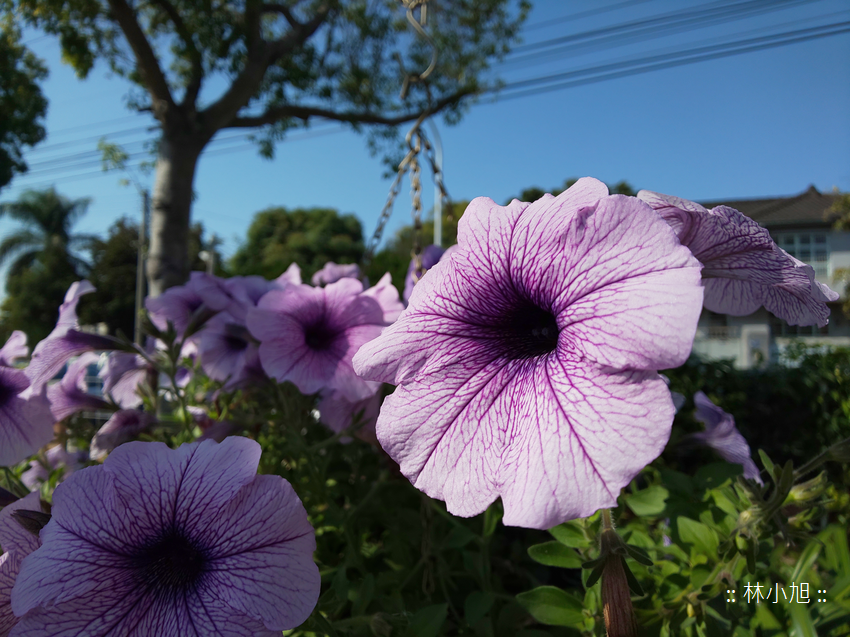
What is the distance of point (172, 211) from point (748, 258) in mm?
4476

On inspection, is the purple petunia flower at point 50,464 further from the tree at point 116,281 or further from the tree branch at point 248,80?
the tree at point 116,281

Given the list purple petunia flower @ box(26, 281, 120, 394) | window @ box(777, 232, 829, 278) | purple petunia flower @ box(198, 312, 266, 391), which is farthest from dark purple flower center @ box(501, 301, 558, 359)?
window @ box(777, 232, 829, 278)

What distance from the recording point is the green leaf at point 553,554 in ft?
2.43

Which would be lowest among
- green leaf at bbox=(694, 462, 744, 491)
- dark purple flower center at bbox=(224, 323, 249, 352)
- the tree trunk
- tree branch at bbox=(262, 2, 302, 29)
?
green leaf at bbox=(694, 462, 744, 491)

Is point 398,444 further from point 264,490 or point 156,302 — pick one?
point 156,302

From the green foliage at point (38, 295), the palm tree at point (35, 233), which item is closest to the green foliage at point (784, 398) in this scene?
the green foliage at point (38, 295)

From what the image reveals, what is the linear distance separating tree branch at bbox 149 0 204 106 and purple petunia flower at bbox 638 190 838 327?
5.15 metres

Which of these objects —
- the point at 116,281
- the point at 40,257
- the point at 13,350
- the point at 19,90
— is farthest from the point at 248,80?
the point at 40,257

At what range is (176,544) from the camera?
0.60 metres

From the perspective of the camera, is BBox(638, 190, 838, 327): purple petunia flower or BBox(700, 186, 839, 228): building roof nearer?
BBox(638, 190, 838, 327): purple petunia flower

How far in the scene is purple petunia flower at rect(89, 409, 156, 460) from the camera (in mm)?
980

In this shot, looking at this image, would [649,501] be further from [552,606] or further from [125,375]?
[125,375]

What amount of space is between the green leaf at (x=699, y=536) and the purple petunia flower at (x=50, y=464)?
1.24m

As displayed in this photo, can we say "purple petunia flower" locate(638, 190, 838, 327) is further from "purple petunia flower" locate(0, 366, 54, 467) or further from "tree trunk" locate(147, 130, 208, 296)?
"tree trunk" locate(147, 130, 208, 296)
